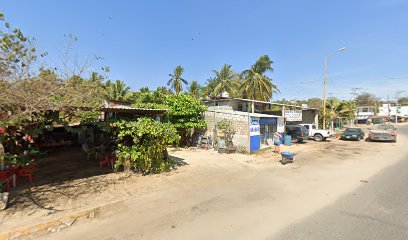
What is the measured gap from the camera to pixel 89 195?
19.9 ft

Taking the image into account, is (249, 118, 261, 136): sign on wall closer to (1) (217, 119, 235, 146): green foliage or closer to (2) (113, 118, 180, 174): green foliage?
(1) (217, 119, 235, 146): green foliage

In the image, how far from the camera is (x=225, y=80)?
112 feet

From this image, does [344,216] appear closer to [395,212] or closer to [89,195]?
[395,212]

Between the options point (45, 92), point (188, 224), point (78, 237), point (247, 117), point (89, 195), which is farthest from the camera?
point (247, 117)

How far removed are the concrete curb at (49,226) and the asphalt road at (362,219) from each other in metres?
4.40

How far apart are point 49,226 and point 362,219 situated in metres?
7.15

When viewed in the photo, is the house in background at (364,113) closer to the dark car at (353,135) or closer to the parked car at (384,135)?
the parked car at (384,135)

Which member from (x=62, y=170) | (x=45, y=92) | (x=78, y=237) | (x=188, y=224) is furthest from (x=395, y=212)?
(x=62, y=170)

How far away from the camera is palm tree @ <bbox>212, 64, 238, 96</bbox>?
33.6 m

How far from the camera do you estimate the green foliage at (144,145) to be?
7855 millimetres

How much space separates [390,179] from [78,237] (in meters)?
10.5

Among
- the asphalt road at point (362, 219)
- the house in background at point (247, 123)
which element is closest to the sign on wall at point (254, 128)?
the house in background at point (247, 123)

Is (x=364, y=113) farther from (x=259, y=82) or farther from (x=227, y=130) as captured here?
(x=227, y=130)

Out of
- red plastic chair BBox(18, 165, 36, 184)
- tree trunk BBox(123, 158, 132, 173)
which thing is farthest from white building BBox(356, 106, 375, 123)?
red plastic chair BBox(18, 165, 36, 184)
